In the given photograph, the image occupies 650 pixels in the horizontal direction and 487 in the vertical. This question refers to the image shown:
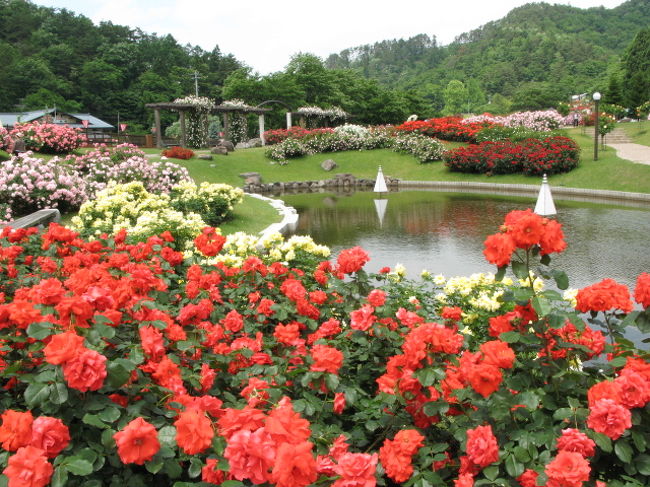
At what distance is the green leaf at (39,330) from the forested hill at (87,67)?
5512 centimetres

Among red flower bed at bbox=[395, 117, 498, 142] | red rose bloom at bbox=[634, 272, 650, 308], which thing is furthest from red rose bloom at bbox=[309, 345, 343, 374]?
red flower bed at bbox=[395, 117, 498, 142]

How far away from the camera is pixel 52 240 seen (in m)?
3.96

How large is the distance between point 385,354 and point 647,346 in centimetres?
369

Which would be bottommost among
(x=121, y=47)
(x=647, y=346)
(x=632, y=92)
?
(x=647, y=346)

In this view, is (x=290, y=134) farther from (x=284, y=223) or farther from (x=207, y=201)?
(x=207, y=201)

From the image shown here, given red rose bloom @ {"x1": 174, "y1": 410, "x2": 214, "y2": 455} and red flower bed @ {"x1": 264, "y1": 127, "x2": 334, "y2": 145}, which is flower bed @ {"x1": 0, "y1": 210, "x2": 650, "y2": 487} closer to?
red rose bloom @ {"x1": 174, "y1": 410, "x2": 214, "y2": 455}

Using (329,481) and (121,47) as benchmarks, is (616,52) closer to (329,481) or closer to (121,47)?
(121,47)

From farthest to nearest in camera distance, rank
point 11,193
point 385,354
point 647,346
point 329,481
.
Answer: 1. point 11,193
2. point 647,346
3. point 385,354
4. point 329,481

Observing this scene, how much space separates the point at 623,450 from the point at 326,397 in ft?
3.49

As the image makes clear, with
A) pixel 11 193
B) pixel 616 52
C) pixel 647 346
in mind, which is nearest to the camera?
pixel 647 346

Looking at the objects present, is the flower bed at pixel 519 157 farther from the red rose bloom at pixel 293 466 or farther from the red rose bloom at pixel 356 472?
the red rose bloom at pixel 293 466

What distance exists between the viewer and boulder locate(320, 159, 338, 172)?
90.1 ft

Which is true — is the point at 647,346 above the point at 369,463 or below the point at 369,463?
below

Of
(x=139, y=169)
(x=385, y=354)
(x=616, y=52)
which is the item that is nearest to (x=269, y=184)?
(x=139, y=169)
